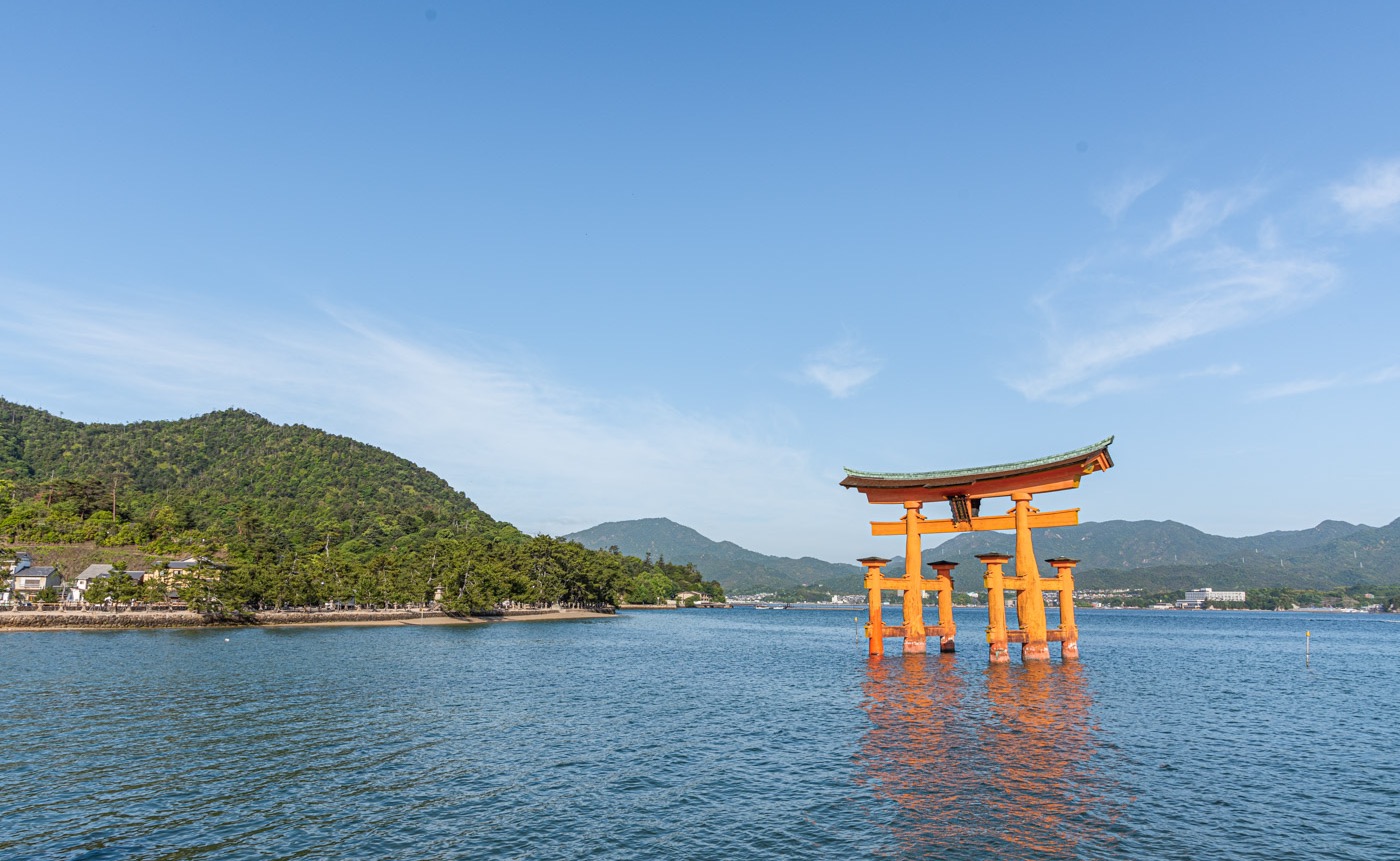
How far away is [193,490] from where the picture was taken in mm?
170625

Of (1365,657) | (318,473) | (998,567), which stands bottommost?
(1365,657)

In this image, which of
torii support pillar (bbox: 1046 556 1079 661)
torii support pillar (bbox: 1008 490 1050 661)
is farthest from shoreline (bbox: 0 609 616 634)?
torii support pillar (bbox: 1046 556 1079 661)

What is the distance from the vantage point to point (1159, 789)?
64.4 feet

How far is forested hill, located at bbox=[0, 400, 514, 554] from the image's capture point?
12219cm

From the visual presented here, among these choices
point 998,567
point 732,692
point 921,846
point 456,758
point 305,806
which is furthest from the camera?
point 998,567

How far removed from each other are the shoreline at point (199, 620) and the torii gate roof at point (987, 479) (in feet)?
219

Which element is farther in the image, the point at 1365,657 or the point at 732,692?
the point at 1365,657

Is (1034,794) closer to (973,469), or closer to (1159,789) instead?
(1159,789)

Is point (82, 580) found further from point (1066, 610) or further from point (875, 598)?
point (1066, 610)

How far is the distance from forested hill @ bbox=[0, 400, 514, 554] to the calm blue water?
9497cm

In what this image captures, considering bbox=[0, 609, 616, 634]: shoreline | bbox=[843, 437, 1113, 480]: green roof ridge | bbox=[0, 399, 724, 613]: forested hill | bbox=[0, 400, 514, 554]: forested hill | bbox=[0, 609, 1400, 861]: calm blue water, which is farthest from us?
bbox=[0, 400, 514, 554]: forested hill

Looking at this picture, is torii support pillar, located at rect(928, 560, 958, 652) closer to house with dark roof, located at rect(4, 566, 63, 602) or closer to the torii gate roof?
the torii gate roof

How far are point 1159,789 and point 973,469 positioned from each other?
27.9m

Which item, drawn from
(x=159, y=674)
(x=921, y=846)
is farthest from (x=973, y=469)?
(x=159, y=674)
